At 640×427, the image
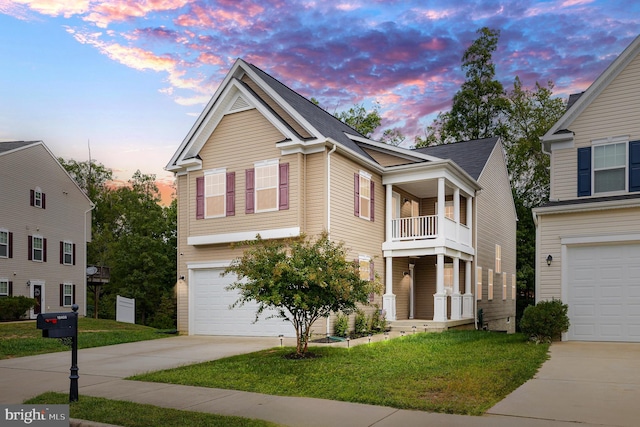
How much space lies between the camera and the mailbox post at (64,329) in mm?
8578

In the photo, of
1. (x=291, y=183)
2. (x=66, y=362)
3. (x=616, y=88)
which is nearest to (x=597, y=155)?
(x=616, y=88)

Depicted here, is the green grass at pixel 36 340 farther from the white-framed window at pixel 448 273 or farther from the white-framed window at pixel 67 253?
the white-framed window at pixel 448 273

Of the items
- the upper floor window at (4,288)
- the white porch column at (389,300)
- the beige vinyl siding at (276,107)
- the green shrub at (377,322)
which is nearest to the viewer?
the beige vinyl siding at (276,107)

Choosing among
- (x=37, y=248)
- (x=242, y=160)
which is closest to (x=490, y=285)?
(x=242, y=160)

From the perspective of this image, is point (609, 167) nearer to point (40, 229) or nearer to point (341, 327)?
point (341, 327)

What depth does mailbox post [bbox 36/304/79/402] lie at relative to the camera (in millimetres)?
8578

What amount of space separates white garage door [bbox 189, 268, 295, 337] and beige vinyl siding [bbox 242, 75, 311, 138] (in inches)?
225

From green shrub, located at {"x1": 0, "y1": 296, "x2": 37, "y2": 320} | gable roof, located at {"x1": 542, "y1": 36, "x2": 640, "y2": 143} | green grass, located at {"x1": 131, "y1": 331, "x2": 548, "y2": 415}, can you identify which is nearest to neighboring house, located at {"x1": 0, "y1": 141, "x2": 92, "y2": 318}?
green shrub, located at {"x1": 0, "y1": 296, "x2": 37, "y2": 320}

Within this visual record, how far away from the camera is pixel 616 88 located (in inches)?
671

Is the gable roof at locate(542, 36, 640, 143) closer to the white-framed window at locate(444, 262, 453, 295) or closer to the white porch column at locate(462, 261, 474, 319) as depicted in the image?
the white porch column at locate(462, 261, 474, 319)

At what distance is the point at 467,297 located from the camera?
23.0 metres

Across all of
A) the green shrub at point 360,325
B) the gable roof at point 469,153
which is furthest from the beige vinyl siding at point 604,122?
the gable roof at point 469,153

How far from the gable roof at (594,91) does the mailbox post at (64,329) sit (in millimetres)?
14434

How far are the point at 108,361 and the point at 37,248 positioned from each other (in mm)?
21411
